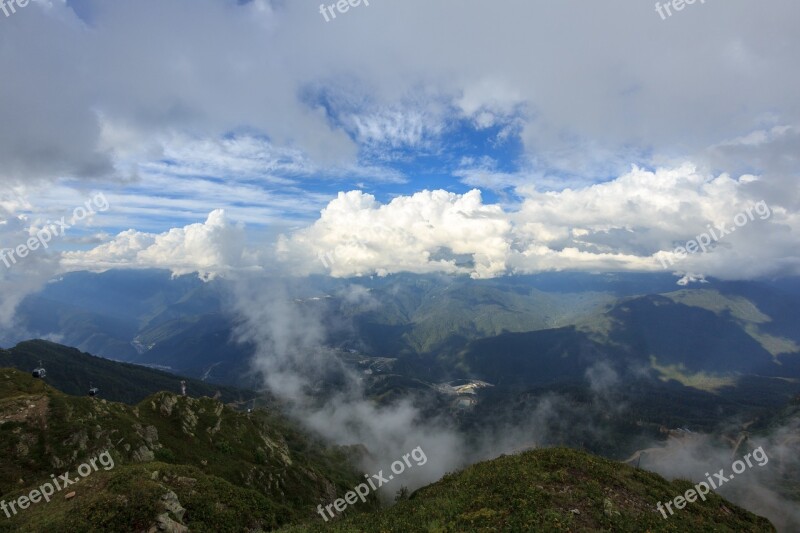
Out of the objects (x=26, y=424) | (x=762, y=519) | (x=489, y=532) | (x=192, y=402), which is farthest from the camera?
(x=192, y=402)

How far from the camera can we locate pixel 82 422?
201 feet

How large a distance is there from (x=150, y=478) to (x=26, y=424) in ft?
111

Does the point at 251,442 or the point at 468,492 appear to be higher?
the point at 468,492

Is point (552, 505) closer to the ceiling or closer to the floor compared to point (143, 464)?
closer to the floor

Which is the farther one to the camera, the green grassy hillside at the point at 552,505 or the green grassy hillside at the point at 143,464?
the green grassy hillside at the point at 143,464

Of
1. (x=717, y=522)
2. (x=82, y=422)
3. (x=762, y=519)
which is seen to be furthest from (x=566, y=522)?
(x=82, y=422)

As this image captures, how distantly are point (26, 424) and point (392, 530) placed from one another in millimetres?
57217

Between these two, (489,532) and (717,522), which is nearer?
(489,532)

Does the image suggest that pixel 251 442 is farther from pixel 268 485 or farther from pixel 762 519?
pixel 762 519

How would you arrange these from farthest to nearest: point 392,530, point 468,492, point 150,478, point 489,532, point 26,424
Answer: point 26,424, point 468,492, point 150,478, point 392,530, point 489,532

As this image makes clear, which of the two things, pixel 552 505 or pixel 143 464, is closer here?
pixel 552 505

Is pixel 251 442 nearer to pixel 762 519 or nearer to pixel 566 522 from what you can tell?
pixel 566 522

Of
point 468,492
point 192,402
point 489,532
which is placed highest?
point 489,532

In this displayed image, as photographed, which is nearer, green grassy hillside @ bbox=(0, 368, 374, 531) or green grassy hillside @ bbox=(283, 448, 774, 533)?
green grassy hillside @ bbox=(283, 448, 774, 533)
